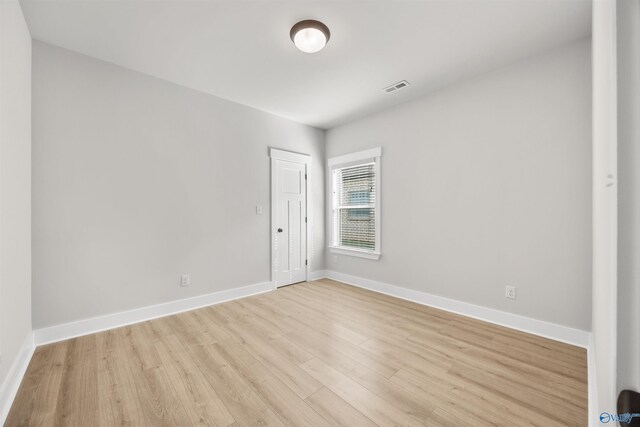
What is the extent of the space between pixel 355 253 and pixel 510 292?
2.10 m

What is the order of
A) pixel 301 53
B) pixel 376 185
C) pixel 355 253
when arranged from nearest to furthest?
pixel 301 53, pixel 376 185, pixel 355 253

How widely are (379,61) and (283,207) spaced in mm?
2437

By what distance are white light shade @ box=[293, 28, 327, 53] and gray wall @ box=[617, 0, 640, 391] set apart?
1.88 meters

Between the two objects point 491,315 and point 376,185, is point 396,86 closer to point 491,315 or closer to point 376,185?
point 376,185

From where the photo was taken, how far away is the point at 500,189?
2744mm

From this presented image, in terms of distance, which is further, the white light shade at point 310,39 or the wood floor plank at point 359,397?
the white light shade at point 310,39

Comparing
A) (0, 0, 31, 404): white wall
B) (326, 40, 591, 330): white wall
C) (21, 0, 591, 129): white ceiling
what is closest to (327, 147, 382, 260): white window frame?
(326, 40, 591, 330): white wall

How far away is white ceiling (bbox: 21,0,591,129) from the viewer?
1.98 meters

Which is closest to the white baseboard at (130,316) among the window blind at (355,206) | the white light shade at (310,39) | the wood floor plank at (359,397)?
the window blind at (355,206)

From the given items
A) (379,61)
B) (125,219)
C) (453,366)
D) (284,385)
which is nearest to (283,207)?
(125,219)

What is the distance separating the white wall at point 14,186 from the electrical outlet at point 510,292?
3.96 metres

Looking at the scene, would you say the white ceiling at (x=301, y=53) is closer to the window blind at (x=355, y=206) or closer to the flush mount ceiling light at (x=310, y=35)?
the flush mount ceiling light at (x=310, y=35)

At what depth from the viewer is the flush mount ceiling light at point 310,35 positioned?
2.11 metres

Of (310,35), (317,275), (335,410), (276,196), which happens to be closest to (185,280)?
(276,196)
